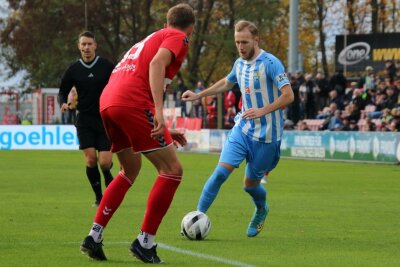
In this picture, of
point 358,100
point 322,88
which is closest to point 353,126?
point 358,100

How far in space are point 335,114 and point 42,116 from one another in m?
20.7

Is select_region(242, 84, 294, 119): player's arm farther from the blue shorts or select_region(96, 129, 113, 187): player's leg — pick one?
select_region(96, 129, 113, 187): player's leg

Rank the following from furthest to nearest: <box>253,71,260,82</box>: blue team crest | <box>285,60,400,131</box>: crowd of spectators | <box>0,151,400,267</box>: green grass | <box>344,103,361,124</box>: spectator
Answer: <box>344,103,361,124</box>: spectator, <box>285,60,400,131</box>: crowd of spectators, <box>253,71,260,82</box>: blue team crest, <box>0,151,400,267</box>: green grass

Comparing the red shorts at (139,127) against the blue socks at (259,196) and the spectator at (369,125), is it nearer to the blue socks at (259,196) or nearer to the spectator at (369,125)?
the blue socks at (259,196)

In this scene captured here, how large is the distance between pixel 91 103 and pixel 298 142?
61.5 feet

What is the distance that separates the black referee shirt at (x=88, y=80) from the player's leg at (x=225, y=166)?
3.59 metres

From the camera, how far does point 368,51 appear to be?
133 feet

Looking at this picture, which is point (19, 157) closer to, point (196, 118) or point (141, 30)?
point (196, 118)

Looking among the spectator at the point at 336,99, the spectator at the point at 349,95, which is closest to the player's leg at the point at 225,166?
the spectator at the point at 349,95

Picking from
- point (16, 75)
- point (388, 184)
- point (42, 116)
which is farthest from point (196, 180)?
point (16, 75)

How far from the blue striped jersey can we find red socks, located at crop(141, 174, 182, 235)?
259cm

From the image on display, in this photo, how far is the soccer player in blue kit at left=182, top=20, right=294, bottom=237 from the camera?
11.1 metres

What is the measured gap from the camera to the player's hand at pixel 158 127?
8.39 m

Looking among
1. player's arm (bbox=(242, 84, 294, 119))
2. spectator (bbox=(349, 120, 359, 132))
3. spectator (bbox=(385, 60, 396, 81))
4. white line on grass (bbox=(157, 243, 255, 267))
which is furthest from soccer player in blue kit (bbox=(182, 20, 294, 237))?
spectator (bbox=(385, 60, 396, 81))
